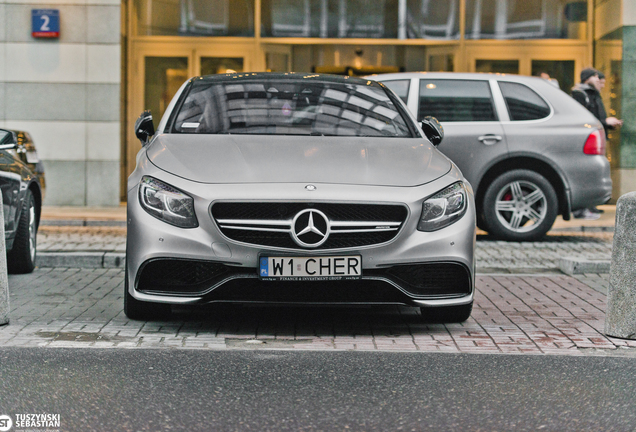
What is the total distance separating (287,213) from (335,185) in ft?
1.00

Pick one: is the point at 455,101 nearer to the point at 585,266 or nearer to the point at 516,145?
the point at 516,145

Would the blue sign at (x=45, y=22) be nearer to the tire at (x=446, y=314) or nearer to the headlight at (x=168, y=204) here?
the headlight at (x=168, y=204)

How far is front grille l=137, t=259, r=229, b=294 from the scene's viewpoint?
201 inches

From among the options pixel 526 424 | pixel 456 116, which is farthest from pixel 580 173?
pixel 526 424

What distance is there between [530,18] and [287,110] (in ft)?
35.2

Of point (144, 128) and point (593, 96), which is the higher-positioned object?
point (593, 96)

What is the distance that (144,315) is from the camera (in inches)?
224

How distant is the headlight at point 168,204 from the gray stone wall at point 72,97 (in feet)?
32.9

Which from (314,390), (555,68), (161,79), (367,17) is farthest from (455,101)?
(161,79)

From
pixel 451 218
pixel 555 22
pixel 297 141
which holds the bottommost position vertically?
pixel 451 218

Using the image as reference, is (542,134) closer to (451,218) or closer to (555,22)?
(451,218)

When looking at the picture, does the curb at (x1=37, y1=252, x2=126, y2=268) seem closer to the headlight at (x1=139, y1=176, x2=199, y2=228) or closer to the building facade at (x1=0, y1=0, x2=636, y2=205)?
the headlight at (x1=139, y1=176, x2=199, y2=228)

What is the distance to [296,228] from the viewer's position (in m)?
5.01

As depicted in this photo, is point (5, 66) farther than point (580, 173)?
Yes
